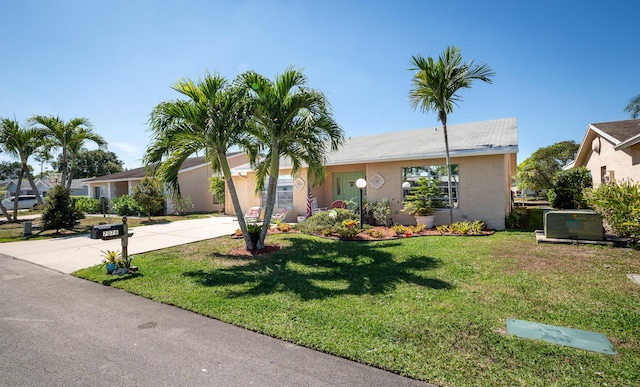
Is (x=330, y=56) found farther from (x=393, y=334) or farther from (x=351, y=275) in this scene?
(x=393, y=334)

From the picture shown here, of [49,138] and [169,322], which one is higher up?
[49,138]

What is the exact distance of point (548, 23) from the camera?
992cm

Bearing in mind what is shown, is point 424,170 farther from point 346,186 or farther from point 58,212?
point 58,212

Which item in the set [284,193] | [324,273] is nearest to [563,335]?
[324,273]

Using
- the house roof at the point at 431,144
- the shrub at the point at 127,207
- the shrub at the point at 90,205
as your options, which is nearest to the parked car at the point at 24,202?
the shrub at the point at 90,205

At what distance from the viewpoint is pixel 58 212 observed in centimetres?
1330

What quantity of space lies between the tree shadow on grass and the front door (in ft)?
21.6

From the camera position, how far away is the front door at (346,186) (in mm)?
14805

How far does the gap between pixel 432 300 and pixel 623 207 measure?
22.2 ft

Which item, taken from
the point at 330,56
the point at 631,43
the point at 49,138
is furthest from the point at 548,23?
the point at 49,138

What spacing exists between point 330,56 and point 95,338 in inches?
397

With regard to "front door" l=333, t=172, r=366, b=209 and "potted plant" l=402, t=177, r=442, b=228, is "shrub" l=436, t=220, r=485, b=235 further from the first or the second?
"front door" l=333, t=172, r=366, b=209

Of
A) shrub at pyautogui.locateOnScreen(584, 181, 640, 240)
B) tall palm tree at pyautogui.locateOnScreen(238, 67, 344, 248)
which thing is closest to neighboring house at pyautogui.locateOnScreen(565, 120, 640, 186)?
shrub at pyautogui.locateOnScreen(584, 181, 640, 240)

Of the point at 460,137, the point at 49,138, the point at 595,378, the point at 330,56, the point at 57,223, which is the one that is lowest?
the point at 595,378
